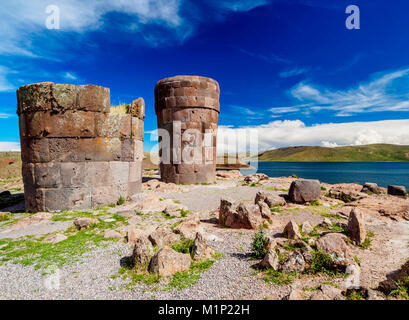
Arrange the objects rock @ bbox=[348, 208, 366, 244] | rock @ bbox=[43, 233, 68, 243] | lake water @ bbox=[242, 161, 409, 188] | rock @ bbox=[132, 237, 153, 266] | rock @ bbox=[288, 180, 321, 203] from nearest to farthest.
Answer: rock @ bbox=[132, 237, 153, 266], rock @ bbox=[348, 208, 366, 244], rock @ bbox=[43, 233, 68, 243], rock @ bbox=[288, 180, 321, 203], lake water @ bbox=[242, 161, 409, 188]

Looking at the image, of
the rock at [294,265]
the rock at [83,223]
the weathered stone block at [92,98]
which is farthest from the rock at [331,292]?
the weathered stone block at [92,98]

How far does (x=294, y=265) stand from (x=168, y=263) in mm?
2093

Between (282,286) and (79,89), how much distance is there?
816 centimetres

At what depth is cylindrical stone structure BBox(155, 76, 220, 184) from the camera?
1370 centimetres

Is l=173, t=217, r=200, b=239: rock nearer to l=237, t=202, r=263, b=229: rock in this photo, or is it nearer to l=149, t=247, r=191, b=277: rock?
l=149, t=247, r=191, b=277: rock

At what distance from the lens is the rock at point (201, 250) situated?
4220 millimetres

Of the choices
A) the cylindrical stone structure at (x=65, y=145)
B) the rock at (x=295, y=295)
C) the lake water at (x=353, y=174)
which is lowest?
the lake water at (x=353, y=174)

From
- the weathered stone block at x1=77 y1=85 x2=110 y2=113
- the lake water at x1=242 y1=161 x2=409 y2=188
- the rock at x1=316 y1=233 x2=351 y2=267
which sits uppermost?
the weathered stone block at x1=77 y1=85 x2=110 y2=113

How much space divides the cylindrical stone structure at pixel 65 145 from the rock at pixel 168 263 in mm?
5315

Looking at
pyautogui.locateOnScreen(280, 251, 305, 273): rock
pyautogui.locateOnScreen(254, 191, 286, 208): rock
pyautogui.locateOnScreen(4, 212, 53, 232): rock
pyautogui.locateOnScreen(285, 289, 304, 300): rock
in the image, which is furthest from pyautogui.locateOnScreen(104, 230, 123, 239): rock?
pyautogui.locateOnScreen(254, 191, 286, 208): rock

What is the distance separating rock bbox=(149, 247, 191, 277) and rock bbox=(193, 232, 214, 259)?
0.29m

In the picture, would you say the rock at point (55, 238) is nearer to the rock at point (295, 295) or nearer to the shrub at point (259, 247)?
the shrub at point (259, 247)

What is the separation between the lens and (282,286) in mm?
3348
